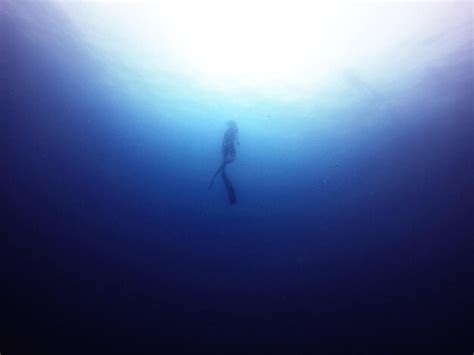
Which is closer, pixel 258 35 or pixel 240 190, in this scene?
pixel 258 35

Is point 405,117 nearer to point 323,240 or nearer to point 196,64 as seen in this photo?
point 323,240

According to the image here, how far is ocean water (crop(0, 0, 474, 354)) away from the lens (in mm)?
9812

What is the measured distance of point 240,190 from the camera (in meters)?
13.4

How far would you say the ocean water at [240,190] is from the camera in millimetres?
9812

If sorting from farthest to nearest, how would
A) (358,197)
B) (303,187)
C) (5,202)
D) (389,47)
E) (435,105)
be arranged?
(303,187), (358,197), (5,202), (435,105), (389,47)

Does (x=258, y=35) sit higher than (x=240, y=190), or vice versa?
(x=258, y=35)

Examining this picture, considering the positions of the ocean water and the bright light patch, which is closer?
the bright light patch

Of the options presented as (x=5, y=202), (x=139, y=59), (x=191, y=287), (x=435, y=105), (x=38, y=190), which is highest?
(x=139, y=59)

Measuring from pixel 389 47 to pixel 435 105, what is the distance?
2.77 meters

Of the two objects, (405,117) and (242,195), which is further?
(242,195)

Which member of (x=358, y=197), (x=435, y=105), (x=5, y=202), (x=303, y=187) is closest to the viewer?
(x=435, y=105)

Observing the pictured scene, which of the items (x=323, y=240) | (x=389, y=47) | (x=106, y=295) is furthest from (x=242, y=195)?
(x=389, y=47)

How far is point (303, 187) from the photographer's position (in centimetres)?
1293

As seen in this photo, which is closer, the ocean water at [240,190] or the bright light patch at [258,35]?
the bright light patch at [258,35]
